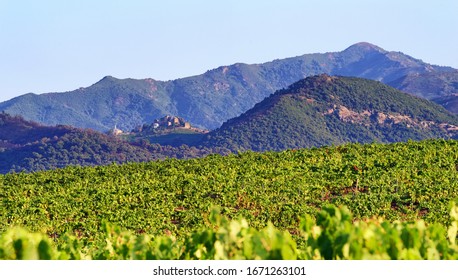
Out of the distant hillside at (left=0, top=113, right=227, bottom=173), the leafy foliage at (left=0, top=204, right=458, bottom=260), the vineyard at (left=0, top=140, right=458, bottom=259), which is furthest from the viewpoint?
the distant hillside at (left=0, top=113, right=227, bottom=173)

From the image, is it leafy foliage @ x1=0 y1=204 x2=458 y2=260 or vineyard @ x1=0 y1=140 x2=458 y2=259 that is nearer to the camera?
leafy foliage @ x1=0 y1=204 x2=458 y2=260

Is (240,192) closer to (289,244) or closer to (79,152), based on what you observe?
(289,244)

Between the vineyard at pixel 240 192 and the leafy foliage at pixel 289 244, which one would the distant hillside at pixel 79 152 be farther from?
the leafy foliage at pixel 289 244

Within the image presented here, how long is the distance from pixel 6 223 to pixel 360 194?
1068 cm

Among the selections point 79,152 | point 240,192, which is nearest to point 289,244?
point 240,192

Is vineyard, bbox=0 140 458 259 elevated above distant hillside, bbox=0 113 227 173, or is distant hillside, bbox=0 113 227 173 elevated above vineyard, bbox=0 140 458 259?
distant hillside, bbox=0 113 227 173

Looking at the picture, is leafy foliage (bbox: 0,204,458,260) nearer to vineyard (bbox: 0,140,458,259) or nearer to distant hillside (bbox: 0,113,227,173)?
vineyard (bbox: 0,140,458,259)

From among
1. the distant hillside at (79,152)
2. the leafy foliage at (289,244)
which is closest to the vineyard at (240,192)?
the leafy foliage at (289,244)

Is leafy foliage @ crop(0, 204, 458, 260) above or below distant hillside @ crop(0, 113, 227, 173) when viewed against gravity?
below

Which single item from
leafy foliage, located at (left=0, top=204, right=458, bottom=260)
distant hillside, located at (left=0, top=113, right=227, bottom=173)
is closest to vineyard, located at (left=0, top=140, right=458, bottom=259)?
leafy foliage, located at (left=0, top=204, right=458, bottom=260)

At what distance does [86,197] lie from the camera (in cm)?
2481

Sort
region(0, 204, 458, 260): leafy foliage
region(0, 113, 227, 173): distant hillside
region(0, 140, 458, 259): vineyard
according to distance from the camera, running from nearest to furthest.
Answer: region(0, 204, 458, 260): leafy foliage, region(0, 140, 458, 259): vineyard, region(0, 113, 227, 173): distant hillside
